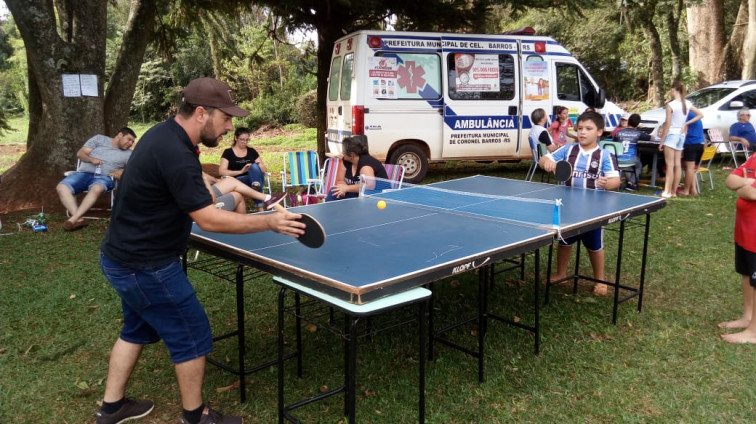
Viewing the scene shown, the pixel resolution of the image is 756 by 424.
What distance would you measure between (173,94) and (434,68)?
18729 millimetres

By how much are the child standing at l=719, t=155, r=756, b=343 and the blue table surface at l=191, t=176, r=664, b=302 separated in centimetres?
56

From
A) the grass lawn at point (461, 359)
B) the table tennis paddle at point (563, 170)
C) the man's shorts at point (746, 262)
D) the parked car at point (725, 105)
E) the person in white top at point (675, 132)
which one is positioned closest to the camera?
the grass lawn at point (461, 359)

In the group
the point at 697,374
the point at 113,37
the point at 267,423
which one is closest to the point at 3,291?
the point at 267,423

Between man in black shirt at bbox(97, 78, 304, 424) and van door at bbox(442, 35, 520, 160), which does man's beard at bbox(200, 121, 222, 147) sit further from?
van door at bbox(442, 35, 520, 160)

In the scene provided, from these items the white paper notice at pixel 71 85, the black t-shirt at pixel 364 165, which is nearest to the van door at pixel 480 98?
the black t-shirt at pixel 364 165

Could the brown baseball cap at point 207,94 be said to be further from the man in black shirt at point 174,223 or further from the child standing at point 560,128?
the child standing at point 560,128

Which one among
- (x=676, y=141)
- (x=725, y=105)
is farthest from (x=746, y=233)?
(x=725, y=105)

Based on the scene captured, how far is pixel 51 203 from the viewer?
27.2 feet

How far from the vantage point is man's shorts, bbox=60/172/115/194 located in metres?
7.46

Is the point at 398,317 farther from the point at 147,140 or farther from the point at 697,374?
the point at 147,140

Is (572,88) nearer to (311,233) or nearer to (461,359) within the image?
(461,359)

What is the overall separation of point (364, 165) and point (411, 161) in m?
4.47

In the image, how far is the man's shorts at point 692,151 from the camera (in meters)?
9.27

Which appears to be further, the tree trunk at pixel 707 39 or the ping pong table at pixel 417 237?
the tree trunk at pixel 707 39
